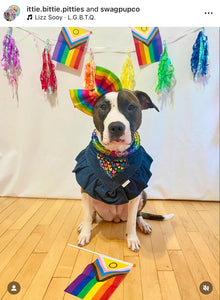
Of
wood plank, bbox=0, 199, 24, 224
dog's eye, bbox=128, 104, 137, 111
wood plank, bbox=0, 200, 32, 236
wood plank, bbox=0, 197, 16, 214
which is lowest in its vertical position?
wood plank, bbox=0, 200, 32, 236

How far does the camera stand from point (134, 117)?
83 centimetres

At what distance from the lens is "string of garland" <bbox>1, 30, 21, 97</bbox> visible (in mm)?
1113

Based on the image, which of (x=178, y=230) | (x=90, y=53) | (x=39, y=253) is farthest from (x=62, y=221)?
(x=90, y=53)

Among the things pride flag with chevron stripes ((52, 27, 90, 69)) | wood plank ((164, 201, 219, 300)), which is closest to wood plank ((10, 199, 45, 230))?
wood plank ((164, 201, 219, 300))

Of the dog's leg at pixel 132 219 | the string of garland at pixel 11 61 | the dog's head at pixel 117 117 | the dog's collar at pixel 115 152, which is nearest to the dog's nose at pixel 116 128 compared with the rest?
the dog's head at pixel 117 117

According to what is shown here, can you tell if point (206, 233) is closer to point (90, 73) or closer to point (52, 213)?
point (52, 213)

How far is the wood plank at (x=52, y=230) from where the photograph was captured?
87cm

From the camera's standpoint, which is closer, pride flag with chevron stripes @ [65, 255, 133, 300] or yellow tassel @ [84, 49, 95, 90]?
pride flag with chevron stripes @ [65, 255, 133, 300]

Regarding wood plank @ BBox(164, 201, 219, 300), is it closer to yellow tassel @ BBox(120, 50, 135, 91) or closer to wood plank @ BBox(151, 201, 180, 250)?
wood plank @ BBox(151, 201, 180, 250)

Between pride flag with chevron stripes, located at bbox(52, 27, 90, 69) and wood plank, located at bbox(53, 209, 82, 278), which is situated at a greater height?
pride flag with chevron stripes, located at bbox(52, 27, 90, 69)

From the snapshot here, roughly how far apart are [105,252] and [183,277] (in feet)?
0.97

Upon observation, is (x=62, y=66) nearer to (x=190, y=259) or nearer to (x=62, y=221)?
(x=62, y=221)
